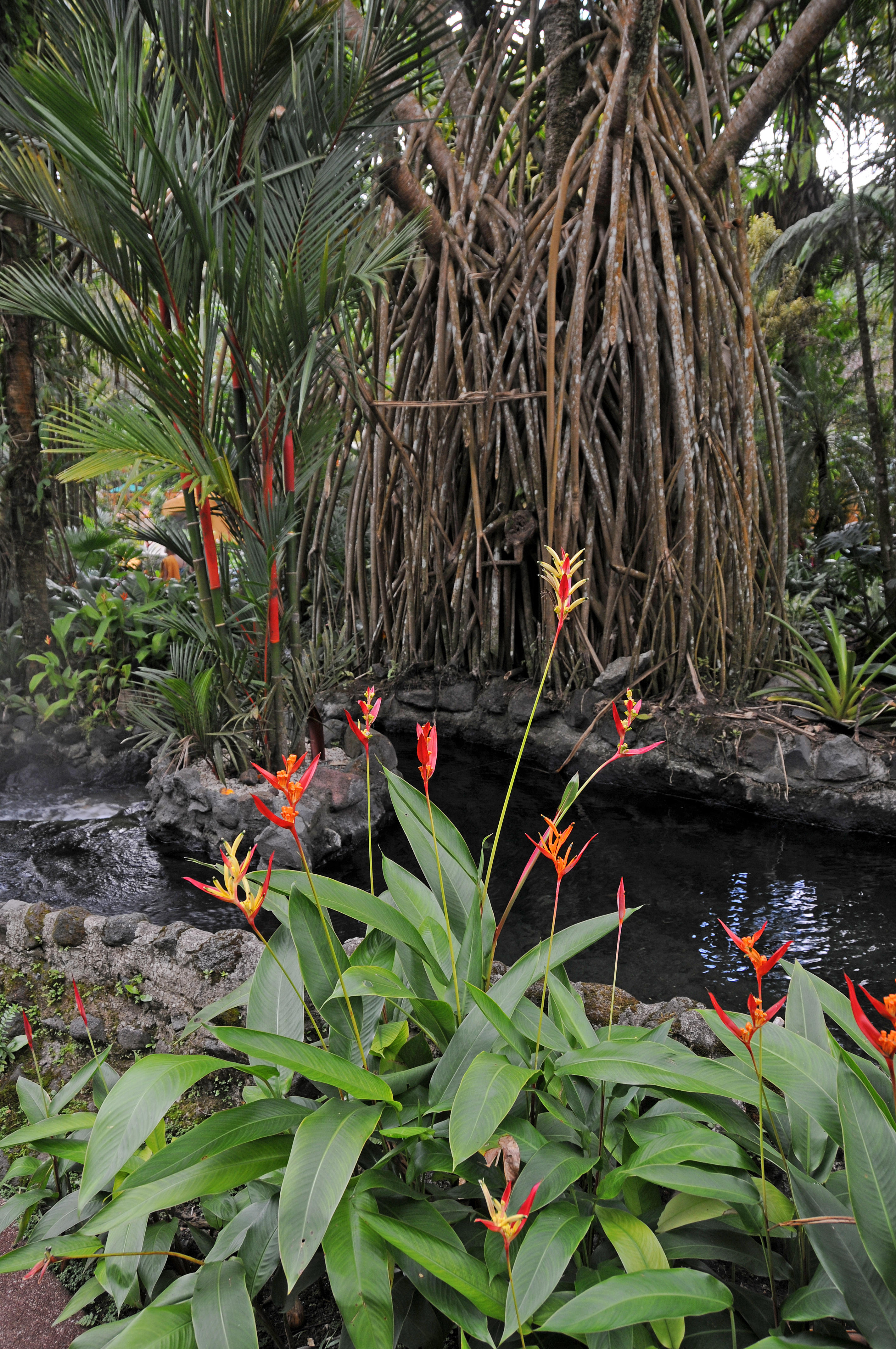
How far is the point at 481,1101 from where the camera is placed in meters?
0.77

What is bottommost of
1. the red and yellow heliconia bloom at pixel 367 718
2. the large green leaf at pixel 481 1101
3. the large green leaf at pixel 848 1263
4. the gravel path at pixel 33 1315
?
the gravel path at pixel 33 1315

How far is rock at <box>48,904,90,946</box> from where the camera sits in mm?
1654

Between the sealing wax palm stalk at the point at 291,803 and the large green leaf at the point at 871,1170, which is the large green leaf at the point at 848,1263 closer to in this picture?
the large green leaf at the point at 871,1170

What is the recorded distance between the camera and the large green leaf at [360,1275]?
70 cm

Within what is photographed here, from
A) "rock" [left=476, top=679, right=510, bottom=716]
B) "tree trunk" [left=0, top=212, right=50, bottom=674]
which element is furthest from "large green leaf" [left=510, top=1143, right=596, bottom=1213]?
"tree trunk" [left=0, top=212, right=50, bottom=674]

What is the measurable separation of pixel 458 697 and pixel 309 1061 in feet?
11.2

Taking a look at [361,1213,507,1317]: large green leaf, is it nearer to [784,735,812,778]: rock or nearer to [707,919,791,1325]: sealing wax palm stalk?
[707,919,791,1325]: sealing wax palm stalk

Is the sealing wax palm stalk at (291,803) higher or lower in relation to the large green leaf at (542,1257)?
higher

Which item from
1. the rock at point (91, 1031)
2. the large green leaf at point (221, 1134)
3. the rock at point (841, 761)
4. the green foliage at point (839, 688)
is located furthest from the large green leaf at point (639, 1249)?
the green foliage at point (839, 688)

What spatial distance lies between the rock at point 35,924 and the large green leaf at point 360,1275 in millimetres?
1176

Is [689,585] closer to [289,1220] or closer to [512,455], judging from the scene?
[512,455]

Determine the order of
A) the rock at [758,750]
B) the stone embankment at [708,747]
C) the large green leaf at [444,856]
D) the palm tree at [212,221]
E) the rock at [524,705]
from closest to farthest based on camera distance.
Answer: the large green leaf at [444,856], the palm tree at [212,221], the stone embankment at [708,747], the rock at [758,750], the rock at [524,705]

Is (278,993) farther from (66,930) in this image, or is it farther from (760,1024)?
(66,930)

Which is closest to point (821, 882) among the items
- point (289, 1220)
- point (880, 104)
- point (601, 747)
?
point (601, 747)
